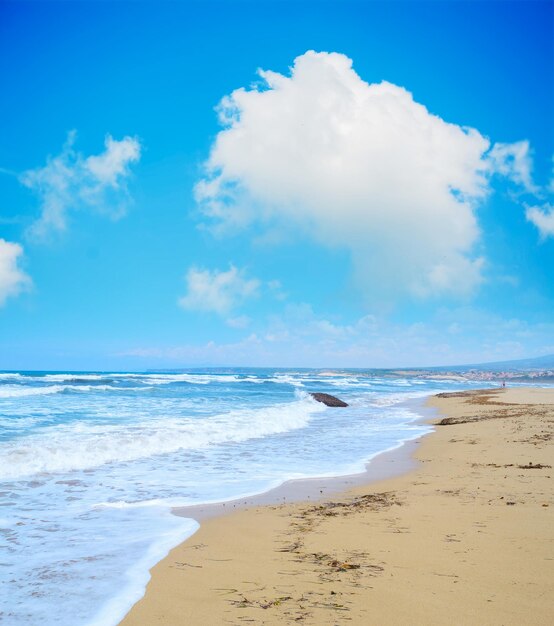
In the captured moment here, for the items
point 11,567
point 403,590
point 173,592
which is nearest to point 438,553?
point 403,590

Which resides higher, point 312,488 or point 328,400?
point 312,488

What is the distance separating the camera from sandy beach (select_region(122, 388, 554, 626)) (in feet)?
11.5

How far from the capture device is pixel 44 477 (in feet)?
30.0

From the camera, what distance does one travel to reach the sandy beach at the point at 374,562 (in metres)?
3.51

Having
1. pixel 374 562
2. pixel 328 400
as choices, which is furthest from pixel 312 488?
pixel 328 400

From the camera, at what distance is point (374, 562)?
446 cm

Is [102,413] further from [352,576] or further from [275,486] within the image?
[352,576]

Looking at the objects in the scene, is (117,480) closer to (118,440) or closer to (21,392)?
(118,440)

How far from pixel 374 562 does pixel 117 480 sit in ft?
20.3

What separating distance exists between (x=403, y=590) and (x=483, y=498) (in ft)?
12.3

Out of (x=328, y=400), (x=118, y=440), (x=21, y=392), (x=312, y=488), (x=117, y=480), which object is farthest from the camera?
(x=21, y=392)

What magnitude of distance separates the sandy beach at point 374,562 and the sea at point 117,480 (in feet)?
1.65

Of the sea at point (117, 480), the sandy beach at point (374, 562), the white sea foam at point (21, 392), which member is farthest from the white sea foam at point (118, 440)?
the white sea foam at point (21, 392)

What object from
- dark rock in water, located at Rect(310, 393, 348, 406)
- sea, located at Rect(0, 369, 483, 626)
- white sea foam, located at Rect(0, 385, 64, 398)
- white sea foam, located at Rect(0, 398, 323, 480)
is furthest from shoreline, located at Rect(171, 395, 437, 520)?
white sea foam, located at Rect(0, 385, 64, 398)
